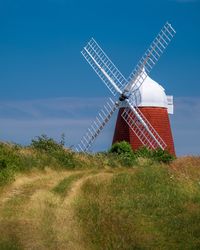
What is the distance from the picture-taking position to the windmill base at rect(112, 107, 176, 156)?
52500 mm

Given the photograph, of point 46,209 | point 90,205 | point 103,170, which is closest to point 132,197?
point 90,205

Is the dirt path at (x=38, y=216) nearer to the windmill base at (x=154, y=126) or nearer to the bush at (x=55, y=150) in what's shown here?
the bush at (x=55, y=150)

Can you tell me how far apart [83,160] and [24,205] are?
16.1 metres

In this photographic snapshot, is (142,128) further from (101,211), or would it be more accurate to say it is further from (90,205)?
(101,211)

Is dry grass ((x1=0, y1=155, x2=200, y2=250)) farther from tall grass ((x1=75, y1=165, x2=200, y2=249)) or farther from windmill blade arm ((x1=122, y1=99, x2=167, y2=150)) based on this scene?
windmill blade arm ((x1=122, y1=99, x2=167, y2=150))

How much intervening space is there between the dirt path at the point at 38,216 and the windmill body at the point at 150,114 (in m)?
23.9

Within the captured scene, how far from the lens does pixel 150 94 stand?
5406 cm

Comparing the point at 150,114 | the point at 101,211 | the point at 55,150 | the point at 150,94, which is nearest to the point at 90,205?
the point at 101,211

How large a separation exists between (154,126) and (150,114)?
3.95ft

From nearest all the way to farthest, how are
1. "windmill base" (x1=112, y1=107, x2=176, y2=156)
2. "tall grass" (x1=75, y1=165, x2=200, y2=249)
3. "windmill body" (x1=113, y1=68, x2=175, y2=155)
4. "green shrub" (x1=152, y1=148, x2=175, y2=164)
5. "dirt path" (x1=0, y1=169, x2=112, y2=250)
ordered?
"dirt path" (x1=0, y1=169, x2=112, y2=250)
"tall grass" (x1=75, y1=165, x2=200, y2=249)
"green shrub" (x1=152, y1=148, x2=175, y2=164)
"windmill base" (x1=112, y1=107, x2=176, y2=156)
"windmill body" (x1=113, y1=68, x2=175, y2=155)

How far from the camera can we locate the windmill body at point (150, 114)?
52719 mm

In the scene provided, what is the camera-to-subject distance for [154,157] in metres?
44.6

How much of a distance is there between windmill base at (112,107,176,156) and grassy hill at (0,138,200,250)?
50.2 feet

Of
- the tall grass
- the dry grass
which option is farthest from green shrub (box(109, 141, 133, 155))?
the tall grass
